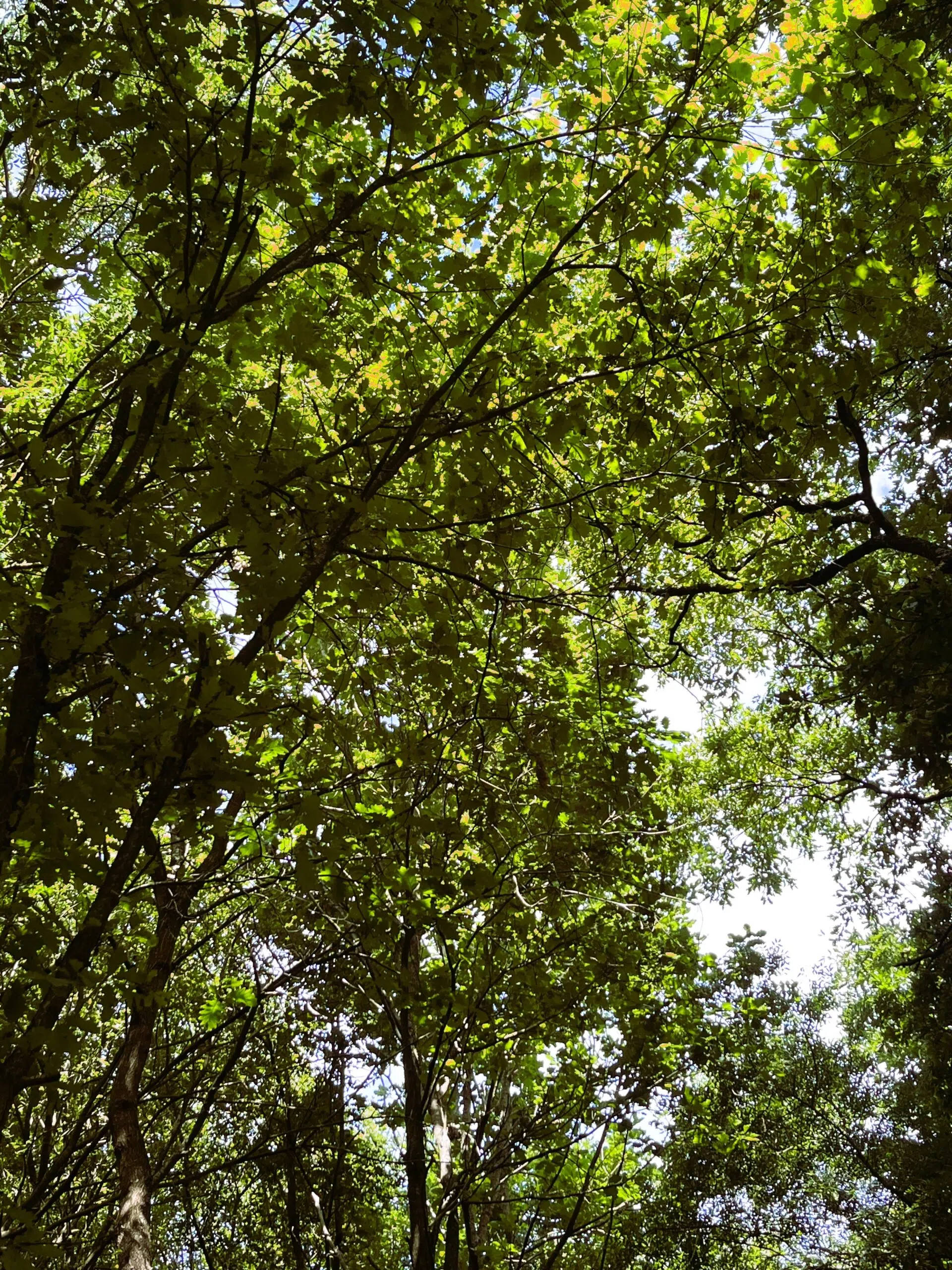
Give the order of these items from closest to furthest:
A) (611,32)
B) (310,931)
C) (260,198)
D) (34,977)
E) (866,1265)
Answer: (34,977) → (260,198) → (611,32) → (310,931) → (866,1265)

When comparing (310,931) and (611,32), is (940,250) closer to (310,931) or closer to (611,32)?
(611,32)

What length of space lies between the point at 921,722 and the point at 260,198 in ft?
19.5

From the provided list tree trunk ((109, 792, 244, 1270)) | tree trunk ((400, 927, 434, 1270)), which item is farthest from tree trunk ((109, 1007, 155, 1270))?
tree trunk ((400, 927, 434, 1270))

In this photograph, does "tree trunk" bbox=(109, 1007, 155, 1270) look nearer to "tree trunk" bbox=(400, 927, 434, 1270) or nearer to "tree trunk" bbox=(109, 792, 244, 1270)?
"tree trunk" bbox=(109, 792, 244, 1270)

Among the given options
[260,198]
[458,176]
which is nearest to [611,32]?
[458,176]

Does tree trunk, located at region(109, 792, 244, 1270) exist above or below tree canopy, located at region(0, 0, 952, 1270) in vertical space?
below

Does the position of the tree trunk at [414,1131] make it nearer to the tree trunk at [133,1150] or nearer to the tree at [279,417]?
the tree at [279,417]

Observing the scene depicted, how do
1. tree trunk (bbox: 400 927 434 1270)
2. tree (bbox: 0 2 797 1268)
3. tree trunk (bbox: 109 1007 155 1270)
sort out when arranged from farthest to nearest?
tree trunk (bbox: 400 927 434 1270) < tree trunk (bbox: 109 1007 155 1270) < tree (bbox: 0 2 797 1268)

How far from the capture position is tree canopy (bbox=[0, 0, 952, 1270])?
280 centimetres

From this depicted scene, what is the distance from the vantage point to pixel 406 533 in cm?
379

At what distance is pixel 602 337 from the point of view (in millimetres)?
4305

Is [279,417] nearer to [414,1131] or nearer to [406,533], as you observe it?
[406,533]

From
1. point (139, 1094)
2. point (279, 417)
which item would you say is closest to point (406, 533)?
point (279, 417)

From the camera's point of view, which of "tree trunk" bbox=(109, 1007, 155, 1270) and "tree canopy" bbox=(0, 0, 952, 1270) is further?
"tree trunk" bbox=(109, 1007, 155, 1270)
